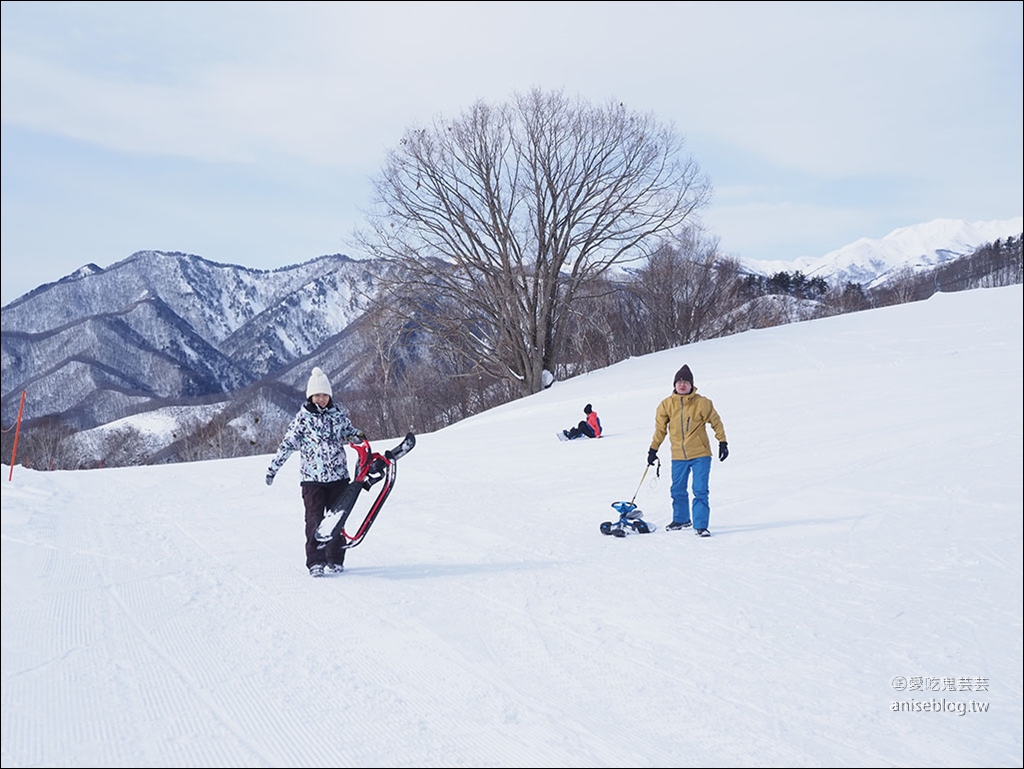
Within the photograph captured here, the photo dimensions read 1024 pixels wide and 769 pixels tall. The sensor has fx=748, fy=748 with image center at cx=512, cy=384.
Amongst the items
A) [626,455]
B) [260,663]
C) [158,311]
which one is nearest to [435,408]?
[626,455]

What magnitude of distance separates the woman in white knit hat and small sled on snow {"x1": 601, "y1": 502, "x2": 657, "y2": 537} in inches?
118

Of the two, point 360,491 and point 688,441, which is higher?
point 688,441

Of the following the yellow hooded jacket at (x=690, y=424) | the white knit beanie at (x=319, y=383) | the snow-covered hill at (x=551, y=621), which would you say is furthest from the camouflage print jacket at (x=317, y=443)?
the yellow hooded jacket at (x=690, y=424)

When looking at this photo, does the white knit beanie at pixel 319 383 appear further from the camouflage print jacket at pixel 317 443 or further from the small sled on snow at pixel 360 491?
the small sled on snow at pixel 360 491

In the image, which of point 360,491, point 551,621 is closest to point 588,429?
point 360,491

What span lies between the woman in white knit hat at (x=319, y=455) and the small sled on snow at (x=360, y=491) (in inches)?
2.5

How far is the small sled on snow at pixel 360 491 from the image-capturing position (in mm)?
7020

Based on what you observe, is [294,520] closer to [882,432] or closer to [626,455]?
[626,455]

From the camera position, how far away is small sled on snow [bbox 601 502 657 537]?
8352mm

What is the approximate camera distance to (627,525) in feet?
27.8

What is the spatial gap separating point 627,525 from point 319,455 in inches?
139

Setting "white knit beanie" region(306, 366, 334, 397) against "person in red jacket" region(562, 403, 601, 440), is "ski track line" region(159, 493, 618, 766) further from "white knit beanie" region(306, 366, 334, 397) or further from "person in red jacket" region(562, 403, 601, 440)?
"person in red jacket" region(562, 403, 601, 440)

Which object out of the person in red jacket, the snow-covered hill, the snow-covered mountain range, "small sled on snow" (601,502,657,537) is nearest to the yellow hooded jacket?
"small sled on snow" (601,502,657,537)

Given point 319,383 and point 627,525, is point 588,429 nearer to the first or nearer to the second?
point 627,525
